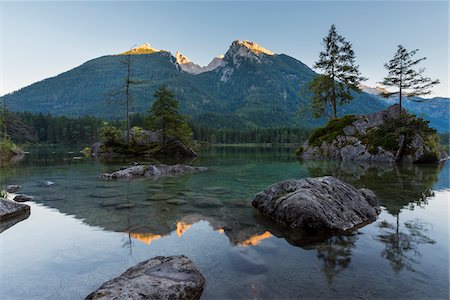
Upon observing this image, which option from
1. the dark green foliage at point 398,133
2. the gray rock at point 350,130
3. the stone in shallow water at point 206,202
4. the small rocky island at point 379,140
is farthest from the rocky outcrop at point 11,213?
the gray rock at point 350,130

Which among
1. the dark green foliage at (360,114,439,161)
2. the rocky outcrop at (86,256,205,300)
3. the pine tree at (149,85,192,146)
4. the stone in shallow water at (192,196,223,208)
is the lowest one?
the stone in shallow water at (192,196,223,208)

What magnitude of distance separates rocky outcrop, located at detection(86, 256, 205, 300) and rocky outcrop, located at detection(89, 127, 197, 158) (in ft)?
144

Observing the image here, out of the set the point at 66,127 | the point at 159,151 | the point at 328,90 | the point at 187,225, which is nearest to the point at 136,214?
the point at 187,225

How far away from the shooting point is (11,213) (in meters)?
11.0

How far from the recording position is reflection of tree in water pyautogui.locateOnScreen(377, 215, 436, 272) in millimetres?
7145

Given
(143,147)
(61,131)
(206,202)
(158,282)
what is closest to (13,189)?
(206,202)

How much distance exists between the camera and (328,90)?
50031mm

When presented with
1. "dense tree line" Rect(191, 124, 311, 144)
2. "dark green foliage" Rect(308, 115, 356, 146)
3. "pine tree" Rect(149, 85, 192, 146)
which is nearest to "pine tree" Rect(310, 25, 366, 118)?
"dark green foliage" Rect(308, 115, 356, 146)

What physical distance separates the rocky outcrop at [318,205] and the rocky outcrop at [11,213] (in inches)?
386

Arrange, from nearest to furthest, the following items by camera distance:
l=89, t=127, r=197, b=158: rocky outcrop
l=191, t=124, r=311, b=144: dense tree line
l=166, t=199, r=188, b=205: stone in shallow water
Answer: l=166, t=199, r=188, b=205: stone in shallow water
l=89, t=127, r=197, b=158: rocky outcrop
l=191, t=124, r=311, b=144: dense tree line

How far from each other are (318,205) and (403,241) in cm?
273

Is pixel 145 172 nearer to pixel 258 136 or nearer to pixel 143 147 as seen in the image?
pixel 143 147

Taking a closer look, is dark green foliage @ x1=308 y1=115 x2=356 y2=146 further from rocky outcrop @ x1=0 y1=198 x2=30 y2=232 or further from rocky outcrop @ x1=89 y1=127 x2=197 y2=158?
rocky outcrop @ x1=0 y1=198 x2=30 y2=232

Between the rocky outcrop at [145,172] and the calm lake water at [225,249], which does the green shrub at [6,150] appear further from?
the calm lake water at [225,249]
